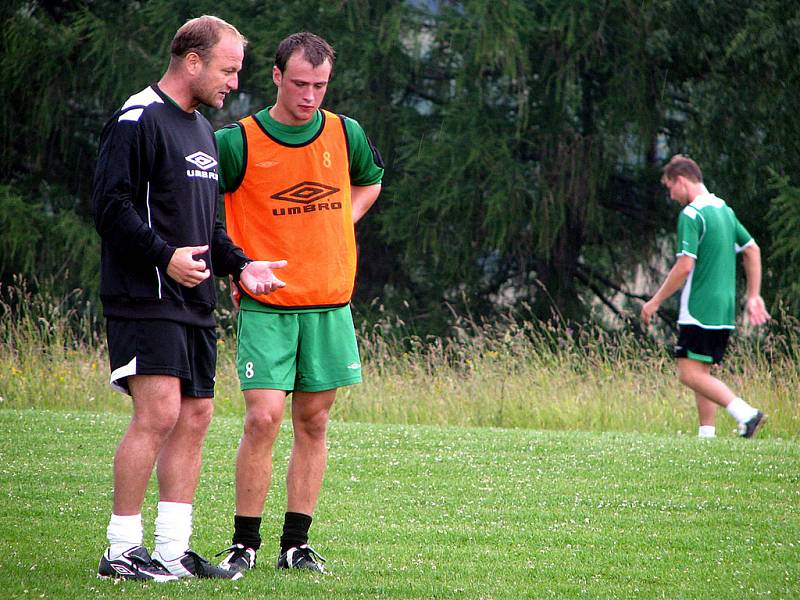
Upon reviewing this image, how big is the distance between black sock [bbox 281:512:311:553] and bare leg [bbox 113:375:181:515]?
74 cm

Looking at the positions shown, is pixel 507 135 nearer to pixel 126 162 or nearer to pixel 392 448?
pixel 392 448

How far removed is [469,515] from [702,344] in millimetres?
3658

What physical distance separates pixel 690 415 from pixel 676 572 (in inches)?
232

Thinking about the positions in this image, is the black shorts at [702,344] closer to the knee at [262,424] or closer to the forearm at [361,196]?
the forearm at [361,196]

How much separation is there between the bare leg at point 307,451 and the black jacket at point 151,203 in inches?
24.9

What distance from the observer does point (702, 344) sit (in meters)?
9.19

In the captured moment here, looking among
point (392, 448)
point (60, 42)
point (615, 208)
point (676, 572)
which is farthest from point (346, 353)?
point (60, 42)

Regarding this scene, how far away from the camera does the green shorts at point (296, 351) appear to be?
479 cm

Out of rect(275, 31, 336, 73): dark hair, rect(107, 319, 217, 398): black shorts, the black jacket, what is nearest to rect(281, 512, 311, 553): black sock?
rect(107, 319, 217, 398): black shorts

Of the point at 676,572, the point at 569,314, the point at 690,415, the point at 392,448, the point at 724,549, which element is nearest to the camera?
the point at 676,572

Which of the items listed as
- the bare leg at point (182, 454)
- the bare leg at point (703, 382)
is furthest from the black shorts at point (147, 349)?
the bare leg at point (703, 382)

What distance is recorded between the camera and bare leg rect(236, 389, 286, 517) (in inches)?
188

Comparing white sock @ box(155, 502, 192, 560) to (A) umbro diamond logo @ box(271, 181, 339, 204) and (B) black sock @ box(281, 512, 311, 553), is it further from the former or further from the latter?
(A) umbro diamond logo @ box(271, 181, 339, 204)

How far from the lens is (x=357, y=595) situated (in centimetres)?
437
